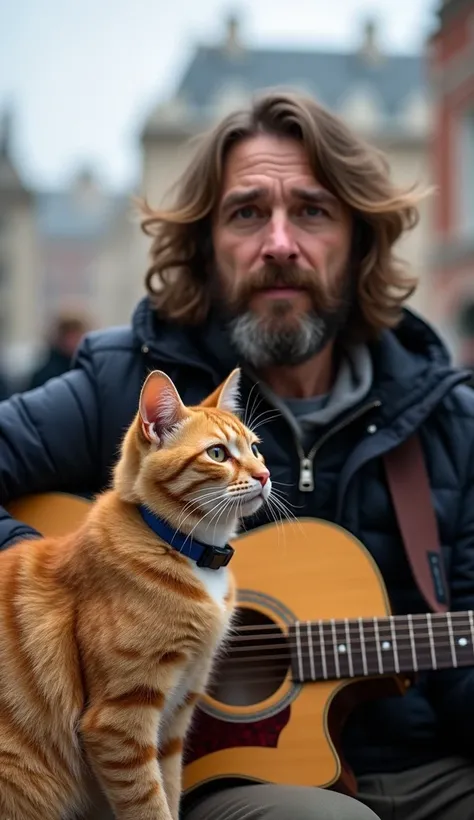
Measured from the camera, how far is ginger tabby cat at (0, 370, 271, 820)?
1.64 meters

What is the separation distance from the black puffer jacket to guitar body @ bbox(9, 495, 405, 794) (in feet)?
0.38

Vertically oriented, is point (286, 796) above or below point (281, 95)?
below

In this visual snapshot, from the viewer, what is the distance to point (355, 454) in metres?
2.31

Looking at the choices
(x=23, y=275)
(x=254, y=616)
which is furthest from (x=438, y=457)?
(x=23, y=275)

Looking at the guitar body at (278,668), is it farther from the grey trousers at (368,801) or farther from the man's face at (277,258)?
the man's face at (277,258)

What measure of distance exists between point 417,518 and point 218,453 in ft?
2.39

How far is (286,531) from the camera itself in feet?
7.25

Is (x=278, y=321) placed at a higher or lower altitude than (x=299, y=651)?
higher

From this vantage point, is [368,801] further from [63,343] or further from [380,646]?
[63,343]

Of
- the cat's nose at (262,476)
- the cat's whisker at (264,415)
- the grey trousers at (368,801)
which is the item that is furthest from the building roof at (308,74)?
the cat's nose at (262,476)

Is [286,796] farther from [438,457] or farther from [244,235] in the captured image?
[244,235]

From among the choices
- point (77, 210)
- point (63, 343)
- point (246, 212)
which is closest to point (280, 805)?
point (246, 212)

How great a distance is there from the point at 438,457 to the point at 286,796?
3.09 ft

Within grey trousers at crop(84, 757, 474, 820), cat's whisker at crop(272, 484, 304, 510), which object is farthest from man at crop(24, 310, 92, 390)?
grey trousers at crop(84, 757, 474, 820)
